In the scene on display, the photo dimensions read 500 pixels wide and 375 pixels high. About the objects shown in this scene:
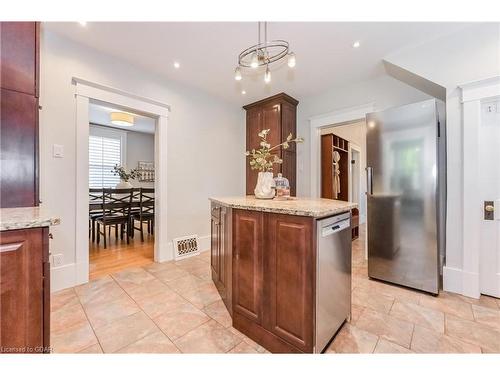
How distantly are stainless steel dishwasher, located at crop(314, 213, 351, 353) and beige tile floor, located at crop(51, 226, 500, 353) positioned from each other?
0.18m

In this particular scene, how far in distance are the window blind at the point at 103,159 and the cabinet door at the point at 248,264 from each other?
5.72 m

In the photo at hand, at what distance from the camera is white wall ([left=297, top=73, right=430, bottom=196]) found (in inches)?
113

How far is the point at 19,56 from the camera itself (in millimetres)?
1460

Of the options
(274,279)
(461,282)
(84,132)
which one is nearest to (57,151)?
(84,132)

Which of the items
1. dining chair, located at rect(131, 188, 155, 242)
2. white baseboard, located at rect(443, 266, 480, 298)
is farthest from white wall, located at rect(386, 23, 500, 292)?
dining chair, located at rect(131, 188, 155, 242)

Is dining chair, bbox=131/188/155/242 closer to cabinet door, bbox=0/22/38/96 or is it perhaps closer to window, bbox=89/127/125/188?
cabinet door, bbox=0/22/38/96

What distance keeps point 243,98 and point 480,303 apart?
3.90m

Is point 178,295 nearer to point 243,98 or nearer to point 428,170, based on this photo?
point 428,170

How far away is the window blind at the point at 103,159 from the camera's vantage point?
18.6 ft

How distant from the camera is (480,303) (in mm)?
1999

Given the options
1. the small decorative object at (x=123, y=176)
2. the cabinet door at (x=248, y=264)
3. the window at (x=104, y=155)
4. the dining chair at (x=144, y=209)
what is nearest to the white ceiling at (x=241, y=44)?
the cabinet door at (x=248, y=264)

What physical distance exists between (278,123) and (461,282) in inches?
117

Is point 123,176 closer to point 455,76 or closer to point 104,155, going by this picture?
point 104,155
